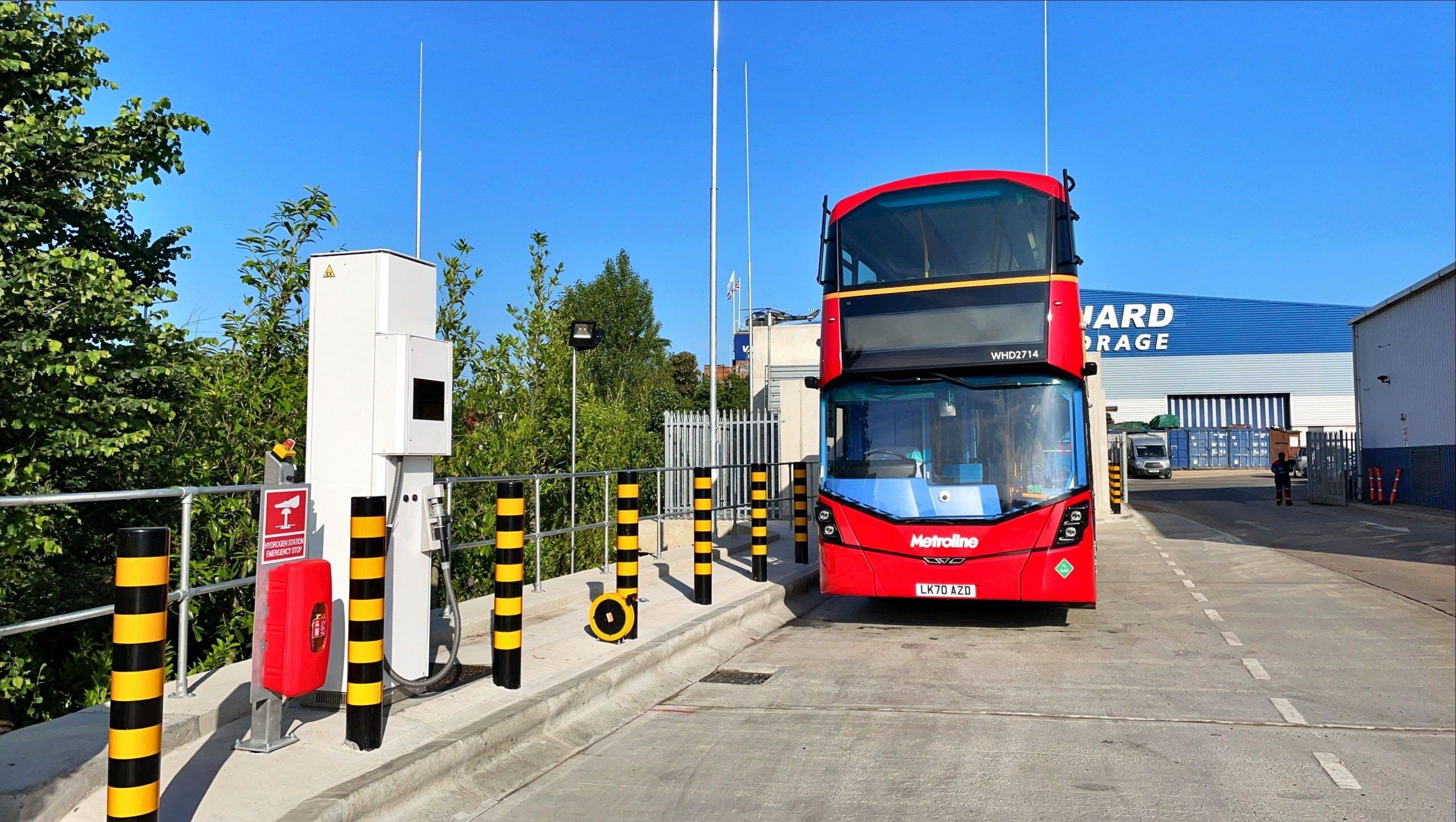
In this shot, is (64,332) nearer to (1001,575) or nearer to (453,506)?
(453,506)

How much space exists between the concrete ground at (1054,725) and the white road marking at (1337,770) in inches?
0.6

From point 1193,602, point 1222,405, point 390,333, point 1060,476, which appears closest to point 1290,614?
point 1193,602

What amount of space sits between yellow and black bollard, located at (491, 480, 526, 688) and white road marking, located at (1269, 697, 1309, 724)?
15.9ft

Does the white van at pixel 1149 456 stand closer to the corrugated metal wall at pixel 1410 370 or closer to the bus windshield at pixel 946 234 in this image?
the corrugated metal wall at pixel 1410 370

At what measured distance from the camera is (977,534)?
9.45 m

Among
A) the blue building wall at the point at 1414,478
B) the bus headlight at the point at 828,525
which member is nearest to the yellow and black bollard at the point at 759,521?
the bus headlight at the point at 828,525

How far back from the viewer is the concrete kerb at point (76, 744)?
394cm

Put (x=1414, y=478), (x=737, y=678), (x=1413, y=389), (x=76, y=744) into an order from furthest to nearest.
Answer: (x=1413, y=389) < (x=1414, y=478) < (x=737, y=678) < (x=76, y=744)

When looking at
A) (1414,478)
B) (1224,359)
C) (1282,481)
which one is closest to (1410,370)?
(1414,478)

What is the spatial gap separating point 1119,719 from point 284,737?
4845 millimetres

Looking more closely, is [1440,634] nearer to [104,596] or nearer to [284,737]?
[284,737]

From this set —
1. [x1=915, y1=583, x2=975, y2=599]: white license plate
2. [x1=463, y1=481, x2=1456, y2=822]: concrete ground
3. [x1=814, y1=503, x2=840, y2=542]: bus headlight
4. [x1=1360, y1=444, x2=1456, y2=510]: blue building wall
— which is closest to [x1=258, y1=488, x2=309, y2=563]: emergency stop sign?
[x1=463, y1=481, x2=1456, y2=822]: concrete ground

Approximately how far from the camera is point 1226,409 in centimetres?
6694

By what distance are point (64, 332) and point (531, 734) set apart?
211 inches
